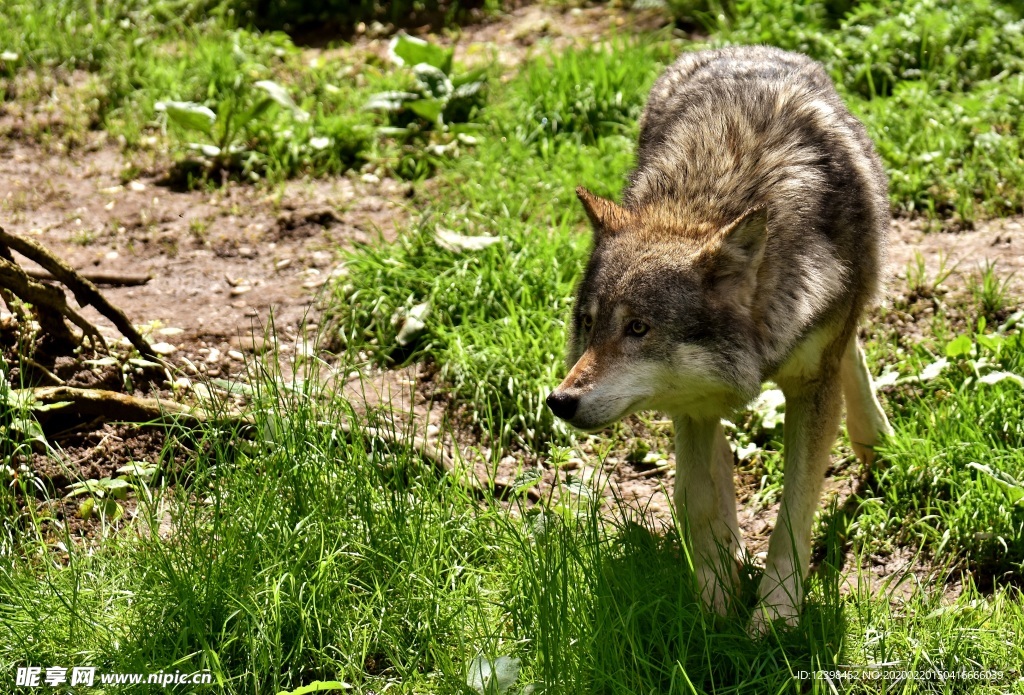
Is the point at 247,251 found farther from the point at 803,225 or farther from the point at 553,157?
the point at 803,225

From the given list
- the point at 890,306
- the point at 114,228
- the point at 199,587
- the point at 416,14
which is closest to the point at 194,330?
the point at 114,228

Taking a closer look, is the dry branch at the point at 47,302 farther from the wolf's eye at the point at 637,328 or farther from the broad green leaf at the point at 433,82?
the broad green leaf at the point at 433,82

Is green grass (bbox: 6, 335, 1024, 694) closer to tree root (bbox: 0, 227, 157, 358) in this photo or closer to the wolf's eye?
A: the wolf's eye

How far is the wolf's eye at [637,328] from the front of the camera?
3.48 metres

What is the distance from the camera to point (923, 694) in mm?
3201

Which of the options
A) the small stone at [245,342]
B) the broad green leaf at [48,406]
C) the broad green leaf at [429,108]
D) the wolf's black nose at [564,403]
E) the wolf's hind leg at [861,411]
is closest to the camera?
the wolf's black nose at [564,403]

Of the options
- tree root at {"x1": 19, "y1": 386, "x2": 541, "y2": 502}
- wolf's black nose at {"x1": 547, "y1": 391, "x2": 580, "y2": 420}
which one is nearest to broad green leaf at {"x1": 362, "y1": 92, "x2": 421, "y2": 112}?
tree root at {"x1": 19, "y1": 386, "x2": 541, "y2": 502}

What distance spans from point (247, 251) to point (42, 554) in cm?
298

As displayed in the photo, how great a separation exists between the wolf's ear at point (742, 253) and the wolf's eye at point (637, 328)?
294mm

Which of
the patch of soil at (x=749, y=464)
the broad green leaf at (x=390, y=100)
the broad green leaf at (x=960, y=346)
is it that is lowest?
the patch of soil at (x=749, y=464)

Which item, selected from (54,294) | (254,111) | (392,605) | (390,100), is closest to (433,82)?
(390,100)

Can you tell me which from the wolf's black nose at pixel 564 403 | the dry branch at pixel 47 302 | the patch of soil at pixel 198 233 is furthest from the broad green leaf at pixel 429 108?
the wolf's black nose at pixel 564 403

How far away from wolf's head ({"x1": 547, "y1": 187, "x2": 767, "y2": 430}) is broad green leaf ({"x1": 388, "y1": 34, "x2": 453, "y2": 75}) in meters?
4.09

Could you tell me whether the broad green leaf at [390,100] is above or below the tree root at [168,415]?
above
